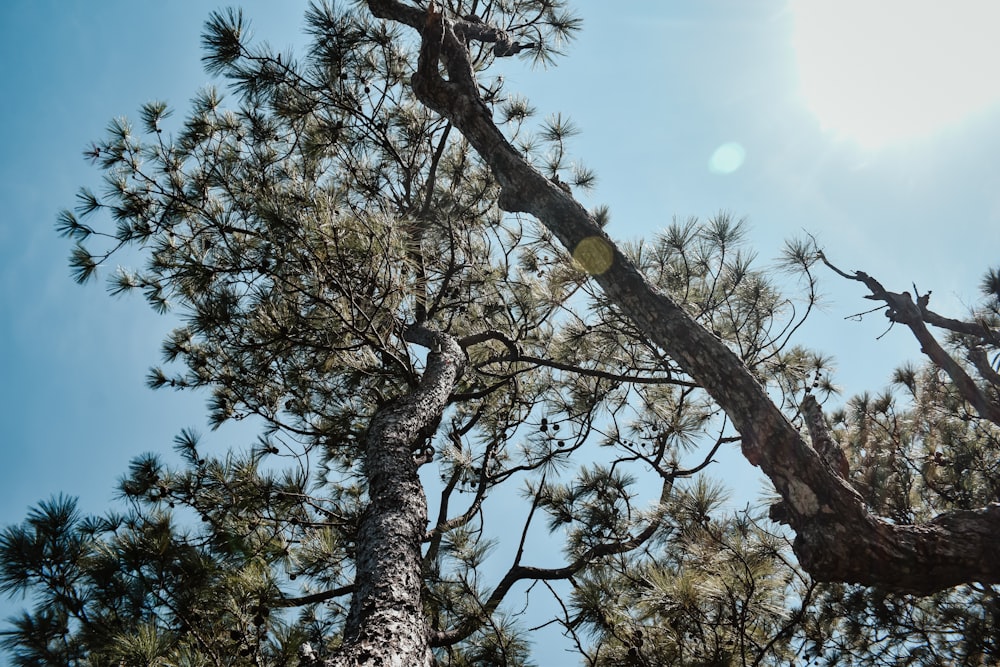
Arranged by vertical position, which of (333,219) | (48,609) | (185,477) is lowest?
(48,609)

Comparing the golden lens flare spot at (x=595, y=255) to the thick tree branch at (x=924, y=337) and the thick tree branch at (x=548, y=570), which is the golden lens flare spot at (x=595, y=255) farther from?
the thick tree branch at (x=548, y=570)

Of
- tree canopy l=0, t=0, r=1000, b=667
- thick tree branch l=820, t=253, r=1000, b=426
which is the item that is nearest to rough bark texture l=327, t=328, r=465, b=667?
tree canopy l=0, t=0, r=1000, b=667

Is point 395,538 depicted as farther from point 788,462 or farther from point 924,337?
point 924,337

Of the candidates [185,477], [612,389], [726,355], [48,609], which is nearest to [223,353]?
[185,477]

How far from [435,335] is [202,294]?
133 cm

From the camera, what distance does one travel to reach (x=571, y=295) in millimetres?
3090

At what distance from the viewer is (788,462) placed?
1804mm

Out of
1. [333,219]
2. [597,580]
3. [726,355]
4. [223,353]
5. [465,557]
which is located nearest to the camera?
[726,355]

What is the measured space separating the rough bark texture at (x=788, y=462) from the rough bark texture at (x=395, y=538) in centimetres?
91

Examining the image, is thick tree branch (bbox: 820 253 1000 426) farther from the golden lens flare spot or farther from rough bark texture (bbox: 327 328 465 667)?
rough bark texture (bbox: 327 328 465 667)

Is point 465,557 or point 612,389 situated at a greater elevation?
point 612,389

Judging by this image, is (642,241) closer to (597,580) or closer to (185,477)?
(597,580)

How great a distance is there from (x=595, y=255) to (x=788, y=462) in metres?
1.02

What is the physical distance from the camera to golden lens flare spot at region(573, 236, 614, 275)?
2303 mm
